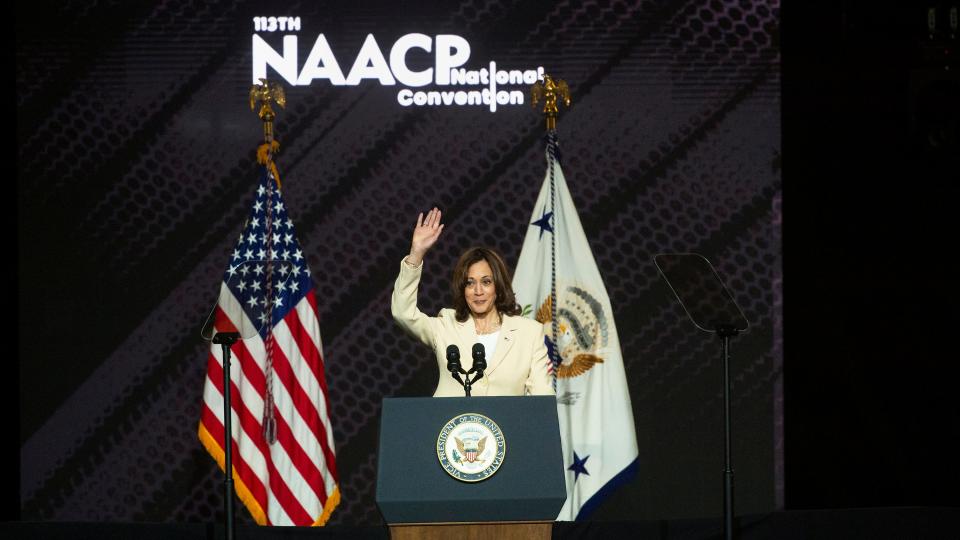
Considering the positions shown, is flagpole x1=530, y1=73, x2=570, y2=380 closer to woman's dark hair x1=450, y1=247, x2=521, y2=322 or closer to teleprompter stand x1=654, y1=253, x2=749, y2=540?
woman's dark hair x1=450, y1=247, x2=521, y2=322

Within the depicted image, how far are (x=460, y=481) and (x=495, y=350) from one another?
4.14ft

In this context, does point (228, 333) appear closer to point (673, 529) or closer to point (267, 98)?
point (673, 529)

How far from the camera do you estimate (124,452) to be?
524 centimetres

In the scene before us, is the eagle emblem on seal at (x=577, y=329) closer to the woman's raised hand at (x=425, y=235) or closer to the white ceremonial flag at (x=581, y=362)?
the white ceremonial flag at (x=581, y=362)

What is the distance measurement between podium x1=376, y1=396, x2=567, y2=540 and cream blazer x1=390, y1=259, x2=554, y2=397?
110 centimetres

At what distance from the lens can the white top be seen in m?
3.92

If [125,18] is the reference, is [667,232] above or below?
below

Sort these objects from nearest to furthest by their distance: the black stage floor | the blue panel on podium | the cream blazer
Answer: the blue panel on podium < the black stage floor < the cream blazer

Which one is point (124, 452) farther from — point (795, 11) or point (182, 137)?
point (795, 11)

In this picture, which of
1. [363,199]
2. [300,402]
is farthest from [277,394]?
[363,199]

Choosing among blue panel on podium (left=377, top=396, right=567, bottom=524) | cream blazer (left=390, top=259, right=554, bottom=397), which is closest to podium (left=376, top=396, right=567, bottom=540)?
blue panel on podium (left=377, top=396, right=567, bottom=524)

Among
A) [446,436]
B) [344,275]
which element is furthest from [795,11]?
[446,436]

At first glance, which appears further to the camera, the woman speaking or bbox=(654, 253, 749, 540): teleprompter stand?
the woman speaking

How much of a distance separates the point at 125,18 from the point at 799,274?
357 centimetres
